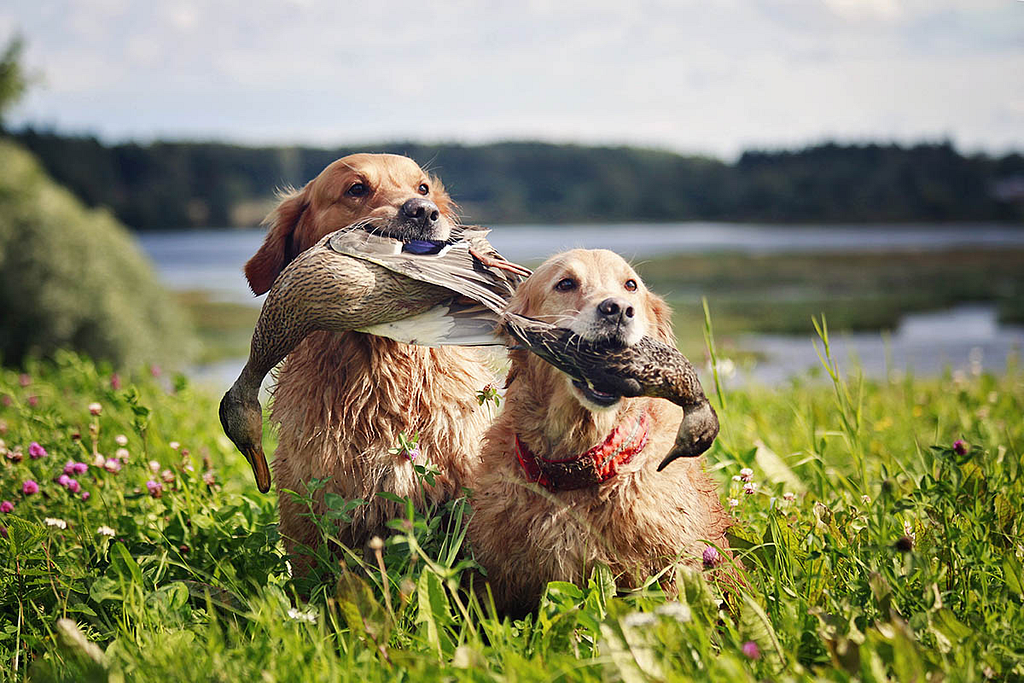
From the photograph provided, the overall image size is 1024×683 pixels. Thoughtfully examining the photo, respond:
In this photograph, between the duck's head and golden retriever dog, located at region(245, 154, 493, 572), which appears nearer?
the duck's head

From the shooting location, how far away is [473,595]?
2.34 m

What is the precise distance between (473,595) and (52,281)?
1649cm

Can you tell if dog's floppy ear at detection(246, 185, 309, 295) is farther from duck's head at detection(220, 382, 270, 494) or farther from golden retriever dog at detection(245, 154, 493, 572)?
duck's head at detection(220, 382, 270, 494)

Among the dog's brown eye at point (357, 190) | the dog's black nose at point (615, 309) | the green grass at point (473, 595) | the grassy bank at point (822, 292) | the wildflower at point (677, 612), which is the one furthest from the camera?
the grassy bank at point (822, 292)

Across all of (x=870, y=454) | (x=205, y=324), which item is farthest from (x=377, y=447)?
(x=205, y=324)

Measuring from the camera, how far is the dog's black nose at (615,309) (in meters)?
2.37

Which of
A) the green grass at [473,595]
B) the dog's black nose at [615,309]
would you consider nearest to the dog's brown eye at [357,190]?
the green grass at [473,595]

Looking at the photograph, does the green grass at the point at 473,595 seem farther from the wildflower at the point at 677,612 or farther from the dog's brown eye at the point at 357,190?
the dog's brown eye at the point at 357,190

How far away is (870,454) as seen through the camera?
4598 millimetres

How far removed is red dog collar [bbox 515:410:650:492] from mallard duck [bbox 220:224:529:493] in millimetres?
437

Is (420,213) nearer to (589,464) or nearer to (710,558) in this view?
(589,464)

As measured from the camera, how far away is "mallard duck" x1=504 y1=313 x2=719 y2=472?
233 cm

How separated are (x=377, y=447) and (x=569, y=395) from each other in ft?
2.71

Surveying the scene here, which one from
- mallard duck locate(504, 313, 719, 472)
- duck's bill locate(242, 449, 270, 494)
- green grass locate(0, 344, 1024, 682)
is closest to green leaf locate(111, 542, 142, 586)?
green grass locate(0, 344, 1024, 682)
